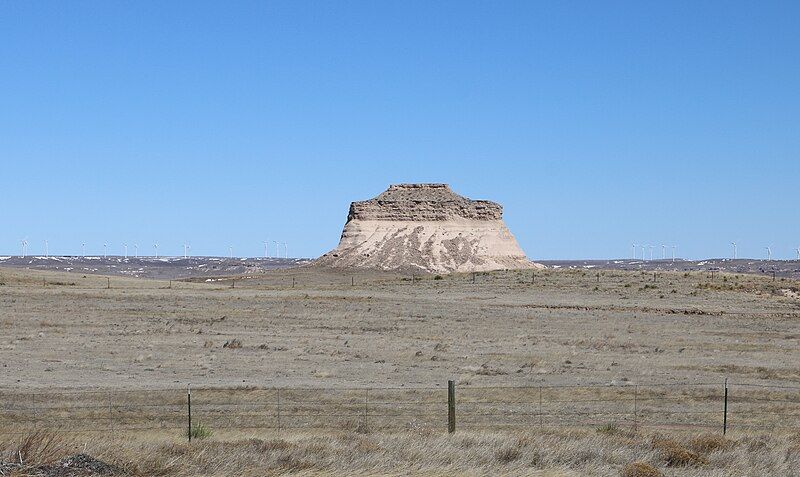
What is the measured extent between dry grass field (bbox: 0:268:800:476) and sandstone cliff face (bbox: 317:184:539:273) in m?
43.8

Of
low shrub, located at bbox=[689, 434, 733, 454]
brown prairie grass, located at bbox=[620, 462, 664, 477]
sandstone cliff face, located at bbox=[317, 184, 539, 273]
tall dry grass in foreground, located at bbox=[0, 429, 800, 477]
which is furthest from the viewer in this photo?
sandstone cliff face, located at bbox=[317, 184, 539, 273]

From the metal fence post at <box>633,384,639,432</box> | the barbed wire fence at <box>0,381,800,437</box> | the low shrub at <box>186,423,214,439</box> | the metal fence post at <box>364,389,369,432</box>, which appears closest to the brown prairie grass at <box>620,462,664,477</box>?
the barbed wire fence at <box>0,381,800,437</box>

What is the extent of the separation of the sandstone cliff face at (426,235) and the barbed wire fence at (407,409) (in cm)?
7819

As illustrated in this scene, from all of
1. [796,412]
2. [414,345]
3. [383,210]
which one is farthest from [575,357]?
[383,210]

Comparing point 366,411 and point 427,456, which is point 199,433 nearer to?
point 366,411

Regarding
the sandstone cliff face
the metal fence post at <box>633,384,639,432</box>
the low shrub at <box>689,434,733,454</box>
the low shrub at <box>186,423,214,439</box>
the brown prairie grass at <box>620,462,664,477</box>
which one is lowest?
the metal fence post at <box>633,384,639,432</box>

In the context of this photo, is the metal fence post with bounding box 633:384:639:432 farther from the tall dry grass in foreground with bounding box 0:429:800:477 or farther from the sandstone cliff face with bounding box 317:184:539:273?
the sandstone cliff face with bounding box 317:184:539:273

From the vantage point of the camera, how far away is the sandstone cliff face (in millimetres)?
106125

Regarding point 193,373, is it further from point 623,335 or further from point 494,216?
point 494,216

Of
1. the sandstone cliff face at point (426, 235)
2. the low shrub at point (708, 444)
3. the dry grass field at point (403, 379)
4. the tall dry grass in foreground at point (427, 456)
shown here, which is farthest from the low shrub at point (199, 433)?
the sandstone cliff face at point (426, 235)

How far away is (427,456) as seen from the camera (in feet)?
38.8

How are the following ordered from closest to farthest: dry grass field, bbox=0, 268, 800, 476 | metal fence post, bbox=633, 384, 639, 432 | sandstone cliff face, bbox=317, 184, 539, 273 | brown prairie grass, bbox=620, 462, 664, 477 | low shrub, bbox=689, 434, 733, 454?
brown prairie grass, bbox=620, 462, 664, 477 → dry grass field, bbox=0, 268, 800, 476 → low shrub, bbox=689, 434, 733, 454 → metal fence post, bbox=633, 384, 639, 432 → sandstone cliff face, bbox=317, 184, 539, 273

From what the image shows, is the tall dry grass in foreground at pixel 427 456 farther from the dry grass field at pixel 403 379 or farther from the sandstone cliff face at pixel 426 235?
the sandstone cliff face at pixel 426 235

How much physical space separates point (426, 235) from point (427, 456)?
100558 mm
